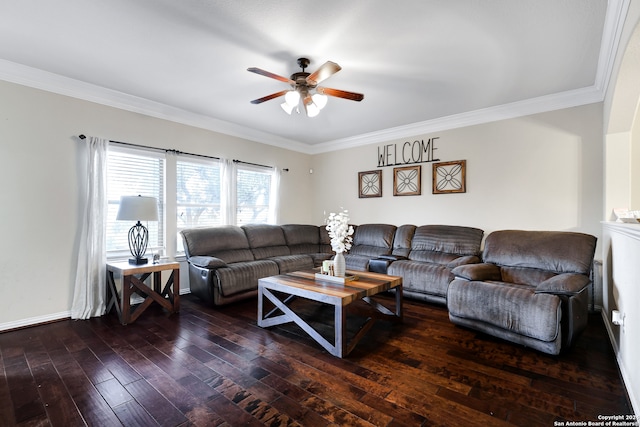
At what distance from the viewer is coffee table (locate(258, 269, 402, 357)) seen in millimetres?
2420

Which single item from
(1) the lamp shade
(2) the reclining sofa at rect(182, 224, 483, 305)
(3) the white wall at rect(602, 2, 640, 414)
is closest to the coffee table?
(2) the reclining sofa at rect(182, 224, 483, 305)

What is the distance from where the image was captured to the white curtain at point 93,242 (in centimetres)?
331

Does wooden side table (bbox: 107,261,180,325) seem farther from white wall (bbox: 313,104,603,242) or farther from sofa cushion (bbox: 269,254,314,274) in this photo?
white wall (bbox: 313,104,603,242)

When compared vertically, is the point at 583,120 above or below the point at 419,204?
above

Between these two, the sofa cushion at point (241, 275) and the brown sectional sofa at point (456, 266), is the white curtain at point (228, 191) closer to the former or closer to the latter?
the brown sectional sofa at point (456, 266)

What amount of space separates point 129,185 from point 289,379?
10.4 ft

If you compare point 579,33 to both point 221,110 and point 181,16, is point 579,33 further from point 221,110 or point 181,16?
point 221,110

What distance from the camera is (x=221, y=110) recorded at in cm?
420

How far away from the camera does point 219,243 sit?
14.2 feet

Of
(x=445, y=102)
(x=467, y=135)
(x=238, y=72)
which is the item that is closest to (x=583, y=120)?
(x=467, y=135)

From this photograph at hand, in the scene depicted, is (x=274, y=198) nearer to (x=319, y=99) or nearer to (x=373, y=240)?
(x=373, y=240)

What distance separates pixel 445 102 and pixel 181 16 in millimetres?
3114

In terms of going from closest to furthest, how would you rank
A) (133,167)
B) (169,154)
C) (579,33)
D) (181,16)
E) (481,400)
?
(481,400), (181,16), (579,33), (133,167), (169,154)

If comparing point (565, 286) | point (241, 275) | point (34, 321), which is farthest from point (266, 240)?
point (565, 286)
